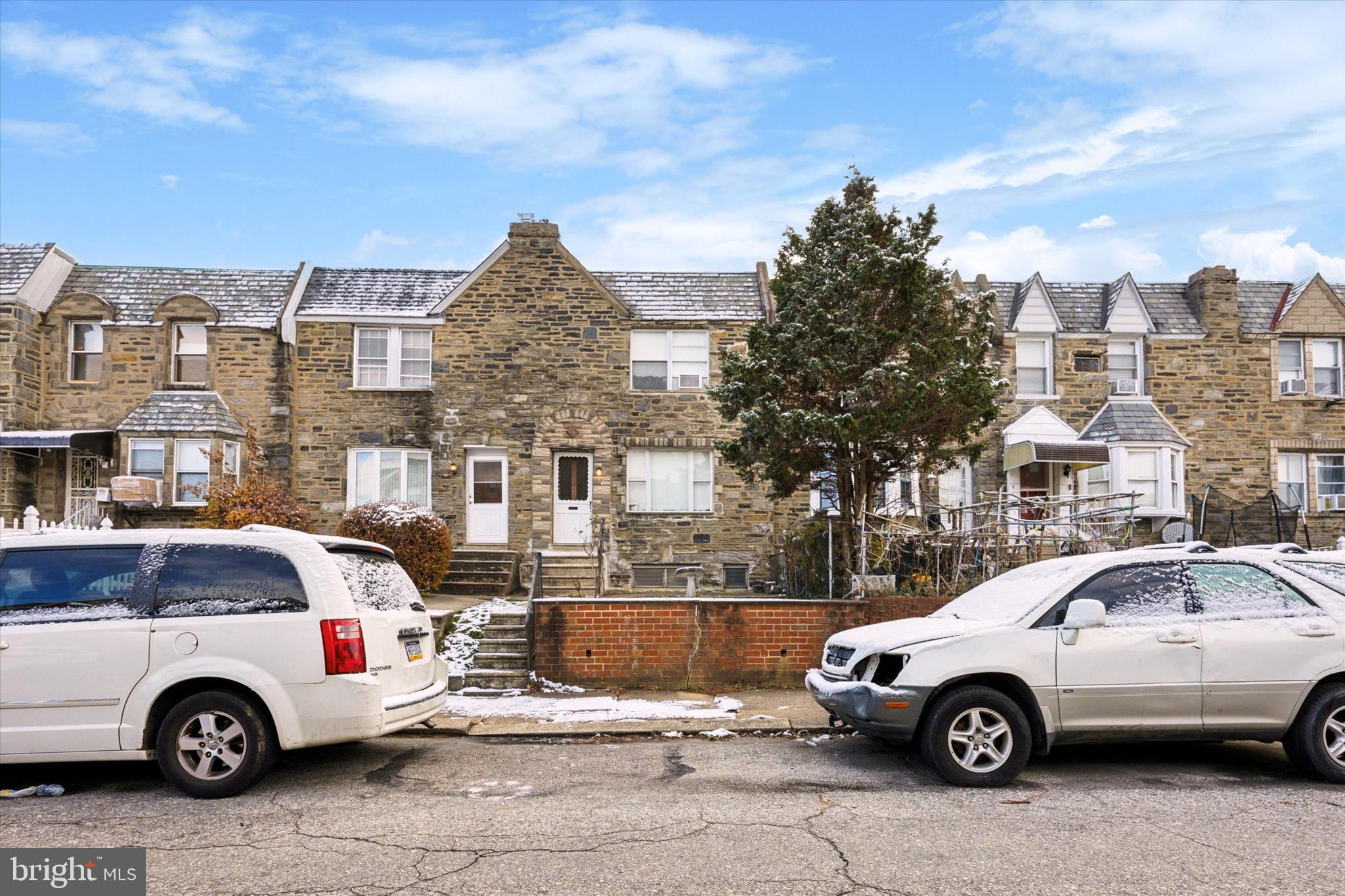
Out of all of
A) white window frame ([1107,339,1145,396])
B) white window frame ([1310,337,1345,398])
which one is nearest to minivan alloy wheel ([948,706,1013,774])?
white window frame ([1107,339,1145,396])

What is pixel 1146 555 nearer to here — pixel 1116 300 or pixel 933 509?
pixel 933 509

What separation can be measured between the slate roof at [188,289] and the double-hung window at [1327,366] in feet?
74.0

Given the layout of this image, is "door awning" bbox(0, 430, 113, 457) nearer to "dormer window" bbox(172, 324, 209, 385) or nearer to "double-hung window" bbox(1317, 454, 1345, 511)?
"dormer window" bbox(172, 324, 209, 385)

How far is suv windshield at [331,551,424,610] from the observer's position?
24.4ft

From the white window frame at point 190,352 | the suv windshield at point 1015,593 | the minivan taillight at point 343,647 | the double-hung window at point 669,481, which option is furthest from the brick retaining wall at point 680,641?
the white window frame at point 190,352

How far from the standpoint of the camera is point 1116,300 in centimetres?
2239

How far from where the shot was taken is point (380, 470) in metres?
20.5

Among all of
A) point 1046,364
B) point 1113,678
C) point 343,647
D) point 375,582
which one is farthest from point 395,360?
point 1113,678

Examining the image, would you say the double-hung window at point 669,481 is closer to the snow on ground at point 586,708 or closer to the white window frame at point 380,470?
the white window frame at point 380,470

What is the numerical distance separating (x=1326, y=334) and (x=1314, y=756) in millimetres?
18903

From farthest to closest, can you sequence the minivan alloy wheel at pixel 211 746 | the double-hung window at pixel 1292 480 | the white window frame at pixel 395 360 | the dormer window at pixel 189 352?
1. the double-hung window at pixel 1292 480
2. the dormer window at pixel 189 352
3. the white window frame at pixel 395 360
4. the minivan alloy wheel at pixel 211 746

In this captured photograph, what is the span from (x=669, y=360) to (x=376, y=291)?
6370mm

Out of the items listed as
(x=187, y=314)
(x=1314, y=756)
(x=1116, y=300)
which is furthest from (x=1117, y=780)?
(x=187, y=314)

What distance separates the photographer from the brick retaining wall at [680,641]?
11.5 m
